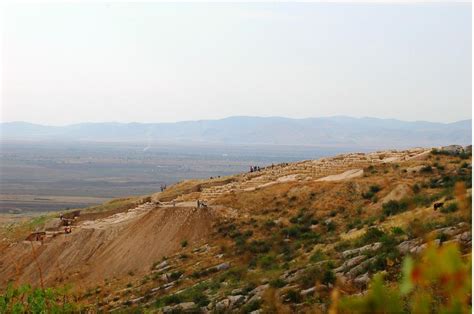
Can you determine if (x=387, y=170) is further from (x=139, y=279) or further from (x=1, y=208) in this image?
(x=1, y=208)

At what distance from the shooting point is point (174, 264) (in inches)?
829

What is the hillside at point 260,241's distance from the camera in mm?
13375

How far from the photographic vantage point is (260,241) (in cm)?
2094

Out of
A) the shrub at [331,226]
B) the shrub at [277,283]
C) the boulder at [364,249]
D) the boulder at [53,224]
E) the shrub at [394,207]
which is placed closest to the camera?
the shrub at [277,283]

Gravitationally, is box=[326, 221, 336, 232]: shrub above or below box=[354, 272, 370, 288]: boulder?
below

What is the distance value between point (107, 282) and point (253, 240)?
17.8ft

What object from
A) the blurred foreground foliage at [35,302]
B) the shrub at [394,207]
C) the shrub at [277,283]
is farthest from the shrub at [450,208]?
the blurred foreground foliage at [35,302]

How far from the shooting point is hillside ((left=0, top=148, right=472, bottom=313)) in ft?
43.9

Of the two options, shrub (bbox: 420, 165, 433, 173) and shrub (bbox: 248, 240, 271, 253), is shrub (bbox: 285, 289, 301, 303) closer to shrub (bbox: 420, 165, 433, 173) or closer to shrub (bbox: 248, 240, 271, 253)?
shrub (bbox: 248, 240, 271, 253)

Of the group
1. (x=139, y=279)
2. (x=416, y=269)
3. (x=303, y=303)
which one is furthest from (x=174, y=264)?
(x=416, y=269)

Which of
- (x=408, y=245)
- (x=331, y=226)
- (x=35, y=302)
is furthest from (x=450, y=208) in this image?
(x=35, y=302)

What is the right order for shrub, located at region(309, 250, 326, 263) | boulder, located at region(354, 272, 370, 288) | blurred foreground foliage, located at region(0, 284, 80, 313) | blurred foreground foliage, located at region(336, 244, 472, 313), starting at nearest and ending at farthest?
blurred foreground foliage, located at region(336, 244, 472, 313) → blurred foreground foliage, located at region(0, 284, 80, 313) → boulder, located at region(354, 272, 370, 288) → shrub, located at region(309, 250, 326, 263)

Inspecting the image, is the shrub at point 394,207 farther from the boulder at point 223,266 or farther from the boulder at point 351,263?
the boulder at point 351,263

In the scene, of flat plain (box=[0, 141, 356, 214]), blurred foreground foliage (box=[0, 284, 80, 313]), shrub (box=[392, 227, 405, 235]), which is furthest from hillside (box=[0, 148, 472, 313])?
flat plain (box=[0, 141, 356, 214])
